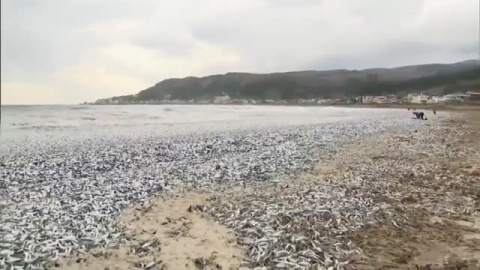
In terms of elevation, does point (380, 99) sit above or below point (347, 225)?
below

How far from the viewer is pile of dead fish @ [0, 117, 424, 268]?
22.3 ft

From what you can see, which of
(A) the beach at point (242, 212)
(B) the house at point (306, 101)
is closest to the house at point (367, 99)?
(B) the house at point (306, 101)

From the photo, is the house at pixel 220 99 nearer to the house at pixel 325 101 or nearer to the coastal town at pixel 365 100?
the coastal town at pixel 365 100

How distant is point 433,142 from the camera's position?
2111 cm

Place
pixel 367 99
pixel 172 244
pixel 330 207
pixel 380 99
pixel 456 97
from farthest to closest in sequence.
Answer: pixel 367 99, pixel 380 99, pixel 456 97, pixel 330 207, pixel 172 244

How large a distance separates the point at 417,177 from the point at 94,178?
9.11m

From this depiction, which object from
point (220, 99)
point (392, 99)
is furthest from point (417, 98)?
point (220, 99)

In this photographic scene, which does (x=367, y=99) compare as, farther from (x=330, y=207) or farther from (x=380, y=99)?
(x=330, y=207)

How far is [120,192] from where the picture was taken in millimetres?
10430

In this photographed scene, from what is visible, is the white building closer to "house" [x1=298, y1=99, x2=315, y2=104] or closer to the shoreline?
"house" [x1=298, y1=99, x2=315, y2=104]

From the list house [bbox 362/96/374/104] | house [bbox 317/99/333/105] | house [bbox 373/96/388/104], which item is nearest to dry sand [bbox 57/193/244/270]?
house [bbox 373/96/388/104]

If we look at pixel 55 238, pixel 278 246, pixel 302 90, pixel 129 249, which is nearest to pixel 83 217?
pixel 55 238

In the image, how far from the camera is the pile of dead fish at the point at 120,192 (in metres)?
6.81

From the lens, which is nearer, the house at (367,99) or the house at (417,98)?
the house at (417,98)
